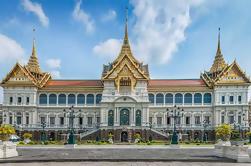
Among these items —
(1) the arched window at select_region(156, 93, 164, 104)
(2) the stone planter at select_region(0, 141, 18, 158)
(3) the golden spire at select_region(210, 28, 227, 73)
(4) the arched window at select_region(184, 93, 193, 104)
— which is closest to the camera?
(2) the stone planter at select_region(0, 141, 18, 158)

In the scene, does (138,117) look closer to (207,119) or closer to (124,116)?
(124,116)

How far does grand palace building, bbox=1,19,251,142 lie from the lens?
6938cm

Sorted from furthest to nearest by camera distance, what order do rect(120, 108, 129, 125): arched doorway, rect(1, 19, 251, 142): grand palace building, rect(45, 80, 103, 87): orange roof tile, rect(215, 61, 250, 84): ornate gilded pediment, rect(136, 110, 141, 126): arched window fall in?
rect(45, 80, 103, 87): orange roof tile → rect(215, 61, 250, 84): ornate gilded pediment → rect(1, 19, 251, 142): grand palace building → rect(136, 110, 141, 126): arched window → rect(120, 108, 129, 125): arched doorway

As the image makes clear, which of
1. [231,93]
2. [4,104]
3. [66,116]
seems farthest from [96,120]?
[231,93]

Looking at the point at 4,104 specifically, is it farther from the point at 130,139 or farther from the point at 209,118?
the point at 209,118

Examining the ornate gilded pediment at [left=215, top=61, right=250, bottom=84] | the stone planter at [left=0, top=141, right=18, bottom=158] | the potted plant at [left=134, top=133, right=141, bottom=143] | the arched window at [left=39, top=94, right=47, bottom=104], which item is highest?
the ornate gilded pediment at [left=215, top=61, right=250, bottom=84]

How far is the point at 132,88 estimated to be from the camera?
70.1 meters

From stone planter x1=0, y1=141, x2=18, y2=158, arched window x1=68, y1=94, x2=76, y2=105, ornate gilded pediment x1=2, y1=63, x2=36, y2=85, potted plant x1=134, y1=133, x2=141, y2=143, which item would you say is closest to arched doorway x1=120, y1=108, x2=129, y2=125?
potted plant x1=134, y1=133, x2=141, y2=143

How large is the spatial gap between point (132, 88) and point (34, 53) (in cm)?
2585

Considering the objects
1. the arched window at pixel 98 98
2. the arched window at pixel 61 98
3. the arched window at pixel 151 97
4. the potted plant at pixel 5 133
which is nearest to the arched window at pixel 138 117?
the arched window at pixel 151 97

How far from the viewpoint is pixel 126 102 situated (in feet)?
225

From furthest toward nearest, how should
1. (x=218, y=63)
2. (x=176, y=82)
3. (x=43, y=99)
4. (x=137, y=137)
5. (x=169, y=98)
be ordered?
(x=218, y=63)
(x=176, y=82)
(x=43, y=99)
(x=169, y=98)
(x=137, y=137)

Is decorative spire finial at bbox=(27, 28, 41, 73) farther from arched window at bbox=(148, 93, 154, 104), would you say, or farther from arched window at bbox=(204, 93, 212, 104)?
arched window at bbox=(204, 93, 212, 104)

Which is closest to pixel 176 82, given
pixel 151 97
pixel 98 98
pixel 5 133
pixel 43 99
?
pixel 151 97
